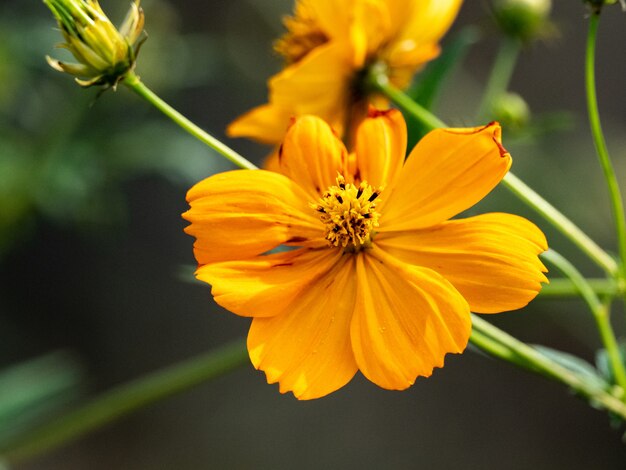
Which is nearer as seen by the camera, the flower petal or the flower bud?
the flower bud

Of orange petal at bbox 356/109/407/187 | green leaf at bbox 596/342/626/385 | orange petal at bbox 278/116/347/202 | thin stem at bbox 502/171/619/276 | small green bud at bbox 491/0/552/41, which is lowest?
green leaf at bbox 596/342/626/385

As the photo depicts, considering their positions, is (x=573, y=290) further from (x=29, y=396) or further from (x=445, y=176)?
(x=29, y=396)

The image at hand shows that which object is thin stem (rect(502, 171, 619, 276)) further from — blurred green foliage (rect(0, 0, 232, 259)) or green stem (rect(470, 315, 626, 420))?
blurred green foliage (rect(0, 0, 232, 259))

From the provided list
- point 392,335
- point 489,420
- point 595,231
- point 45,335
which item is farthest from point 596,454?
point 392,335

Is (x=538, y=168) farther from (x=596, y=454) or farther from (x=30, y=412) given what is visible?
(x=30, y=412)

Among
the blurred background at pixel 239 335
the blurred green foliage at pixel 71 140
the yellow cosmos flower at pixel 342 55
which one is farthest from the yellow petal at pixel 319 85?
the blurred background at pixel 239 335

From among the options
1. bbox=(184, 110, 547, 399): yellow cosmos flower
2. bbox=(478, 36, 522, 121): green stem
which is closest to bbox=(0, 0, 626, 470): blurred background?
bbox=(478, 36, 522, 121): green stem
